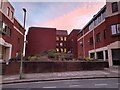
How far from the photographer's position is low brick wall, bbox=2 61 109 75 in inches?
746

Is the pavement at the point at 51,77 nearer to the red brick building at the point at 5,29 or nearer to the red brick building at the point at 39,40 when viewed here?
the red brick building at the point at 5,29

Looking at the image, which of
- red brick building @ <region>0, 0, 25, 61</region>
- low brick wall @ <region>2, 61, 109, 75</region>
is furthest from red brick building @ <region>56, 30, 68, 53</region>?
low brick wall @ <region>2, 61, 109, 75</region>

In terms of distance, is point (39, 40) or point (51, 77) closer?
point (51, 77)

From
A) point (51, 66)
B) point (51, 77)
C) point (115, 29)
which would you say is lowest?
point (51, 77)

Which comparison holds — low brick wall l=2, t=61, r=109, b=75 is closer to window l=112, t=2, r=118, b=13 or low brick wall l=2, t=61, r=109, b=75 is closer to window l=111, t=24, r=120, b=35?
window l=111, t=24, r=120, b=35

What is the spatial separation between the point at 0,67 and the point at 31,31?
77.5 feet

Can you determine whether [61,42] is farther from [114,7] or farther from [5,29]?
[114,7]

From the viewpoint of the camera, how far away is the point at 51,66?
66.2 ft

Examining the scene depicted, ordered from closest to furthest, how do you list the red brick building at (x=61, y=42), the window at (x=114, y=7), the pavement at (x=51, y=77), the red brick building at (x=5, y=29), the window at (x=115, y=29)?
the pavement at (x=51, y=77)
the window at (x=115, y=29)
the window at (x=114, y=7)
the red brick building at (x=5, y=29)
the red brick building at (x=61, y=42)

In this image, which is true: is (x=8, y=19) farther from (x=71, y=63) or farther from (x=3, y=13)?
(x=71, y=63)

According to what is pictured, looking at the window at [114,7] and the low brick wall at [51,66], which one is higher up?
the window at [114,7]

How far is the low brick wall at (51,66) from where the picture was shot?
19.0 m

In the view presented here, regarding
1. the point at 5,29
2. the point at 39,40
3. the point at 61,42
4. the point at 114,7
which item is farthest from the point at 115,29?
the point at 61,42

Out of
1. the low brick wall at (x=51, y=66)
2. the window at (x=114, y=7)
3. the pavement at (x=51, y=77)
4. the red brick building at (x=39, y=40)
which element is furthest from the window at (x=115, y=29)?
the red brick building at (x=39, y=40)
